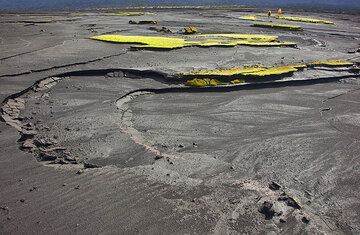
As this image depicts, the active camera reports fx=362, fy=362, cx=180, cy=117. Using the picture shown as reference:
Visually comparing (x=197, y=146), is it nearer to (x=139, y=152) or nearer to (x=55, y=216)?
(x=139, y=152)

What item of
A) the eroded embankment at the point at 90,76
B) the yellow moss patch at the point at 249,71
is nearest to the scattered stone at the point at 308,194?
the eroded embankment at the point at 90,76

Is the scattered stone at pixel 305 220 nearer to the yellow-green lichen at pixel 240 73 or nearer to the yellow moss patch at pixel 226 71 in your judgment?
the yellow-green lichen at pixel 240 73

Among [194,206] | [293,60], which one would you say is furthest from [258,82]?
[194,206]

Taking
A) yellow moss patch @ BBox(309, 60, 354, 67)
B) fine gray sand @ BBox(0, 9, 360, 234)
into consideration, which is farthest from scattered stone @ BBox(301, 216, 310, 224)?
yellow moss patch @ BBox(309, 60, 354, 67)

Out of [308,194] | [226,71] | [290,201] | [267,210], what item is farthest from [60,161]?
[226,71]

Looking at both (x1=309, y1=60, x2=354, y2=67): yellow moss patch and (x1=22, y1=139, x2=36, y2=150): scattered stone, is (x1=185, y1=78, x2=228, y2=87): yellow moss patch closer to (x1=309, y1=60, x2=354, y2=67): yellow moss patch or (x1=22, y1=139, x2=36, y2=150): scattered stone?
(x1=309, y1=60, x2=354, y2=67): yellow moss patch

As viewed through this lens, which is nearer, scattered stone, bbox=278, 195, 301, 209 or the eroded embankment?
scattered stone, bbox=278, 195, 301, 209
